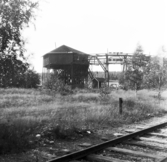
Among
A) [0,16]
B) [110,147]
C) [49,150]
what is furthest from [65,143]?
[0,16]

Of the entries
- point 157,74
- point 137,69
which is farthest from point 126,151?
point 137,69

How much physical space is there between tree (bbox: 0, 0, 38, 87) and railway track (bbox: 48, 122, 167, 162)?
4728 mm

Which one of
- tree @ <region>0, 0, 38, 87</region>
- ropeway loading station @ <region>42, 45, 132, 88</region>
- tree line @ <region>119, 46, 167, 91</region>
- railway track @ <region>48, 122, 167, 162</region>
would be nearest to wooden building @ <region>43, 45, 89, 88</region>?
ropeway loading station @ <region>42, 45, 132, 88</region>

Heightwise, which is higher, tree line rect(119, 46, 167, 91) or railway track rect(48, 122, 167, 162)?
tree line rect(119, 46, 167, 91)

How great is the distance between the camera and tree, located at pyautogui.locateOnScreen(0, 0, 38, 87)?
8227 millimetres

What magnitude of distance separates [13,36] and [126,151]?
18.5 ft

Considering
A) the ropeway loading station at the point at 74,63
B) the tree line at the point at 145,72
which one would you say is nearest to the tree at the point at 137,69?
the tree line at the point at 145,72

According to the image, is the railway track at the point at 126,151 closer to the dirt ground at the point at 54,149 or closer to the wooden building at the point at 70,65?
the dirt ground at the point at 54,149

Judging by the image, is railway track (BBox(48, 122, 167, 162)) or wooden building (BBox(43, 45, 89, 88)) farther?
wooden building (BBox(43, 45, 89, 88))

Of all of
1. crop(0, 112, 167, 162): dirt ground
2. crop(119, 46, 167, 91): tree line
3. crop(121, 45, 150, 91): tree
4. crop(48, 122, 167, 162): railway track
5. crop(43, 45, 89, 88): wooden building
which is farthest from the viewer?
crop(43, 45, 89, 88): wooden building

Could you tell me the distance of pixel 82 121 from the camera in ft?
31.3

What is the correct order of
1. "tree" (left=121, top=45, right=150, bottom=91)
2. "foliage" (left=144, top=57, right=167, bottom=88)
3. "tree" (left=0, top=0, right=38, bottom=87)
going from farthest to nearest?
"tree" (left=121, top=45, right=150, bottom=91) → "foliage" (left=144, top=57, right=167, bottom=88) → "tree" (left=0, top=0, right=38, bottom=87)

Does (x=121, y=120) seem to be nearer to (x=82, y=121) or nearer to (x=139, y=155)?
(x=82, y=121)

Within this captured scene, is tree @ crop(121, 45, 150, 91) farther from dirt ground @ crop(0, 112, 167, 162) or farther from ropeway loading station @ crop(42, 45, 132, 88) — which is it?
Answer: dirt ground @ crop(0, 112, 167, 162)
